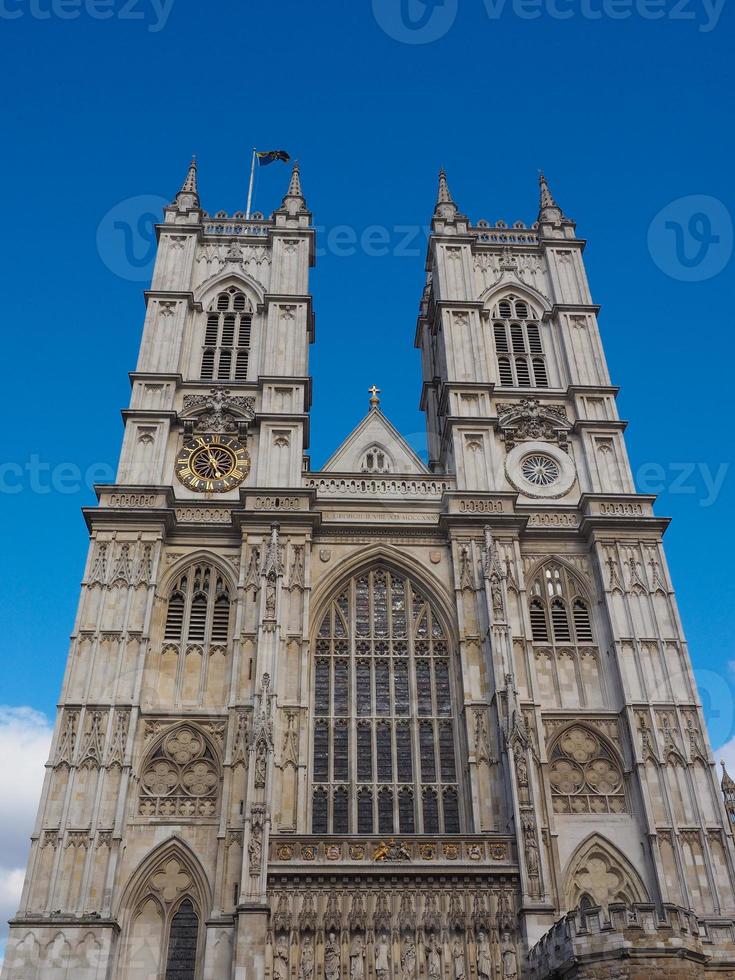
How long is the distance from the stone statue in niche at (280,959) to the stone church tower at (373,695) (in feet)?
0.14

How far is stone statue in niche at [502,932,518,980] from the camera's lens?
20.7 meters

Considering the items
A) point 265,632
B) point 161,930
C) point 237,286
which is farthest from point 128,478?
point 161,930

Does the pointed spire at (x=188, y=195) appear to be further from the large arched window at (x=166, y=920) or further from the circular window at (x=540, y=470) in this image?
the large arched window at (x=166, y=920)

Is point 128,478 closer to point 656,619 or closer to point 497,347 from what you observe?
point 497,347

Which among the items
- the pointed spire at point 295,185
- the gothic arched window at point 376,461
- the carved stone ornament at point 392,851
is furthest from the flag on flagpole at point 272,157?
the carved stone ornament at point 392,851

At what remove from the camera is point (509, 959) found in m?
20.9

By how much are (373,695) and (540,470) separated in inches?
385

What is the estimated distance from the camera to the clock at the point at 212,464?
1191 inches

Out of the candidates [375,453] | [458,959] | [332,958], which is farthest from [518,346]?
[332,958]

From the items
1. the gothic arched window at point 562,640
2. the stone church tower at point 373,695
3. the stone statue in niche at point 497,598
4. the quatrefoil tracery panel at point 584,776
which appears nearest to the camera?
the stone church tower at point 373,695

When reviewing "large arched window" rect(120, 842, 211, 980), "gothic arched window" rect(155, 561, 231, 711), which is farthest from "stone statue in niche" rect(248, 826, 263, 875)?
"gothic arched window" rect(155, 561, 231, 711)

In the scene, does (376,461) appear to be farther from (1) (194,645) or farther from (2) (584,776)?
(2) (584,776)

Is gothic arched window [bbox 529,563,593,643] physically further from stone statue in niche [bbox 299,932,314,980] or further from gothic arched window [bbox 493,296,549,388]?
stone statue in niche [bbox 299,932,314,980]

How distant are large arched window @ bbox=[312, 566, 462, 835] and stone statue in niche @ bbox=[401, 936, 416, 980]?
3454 mm
